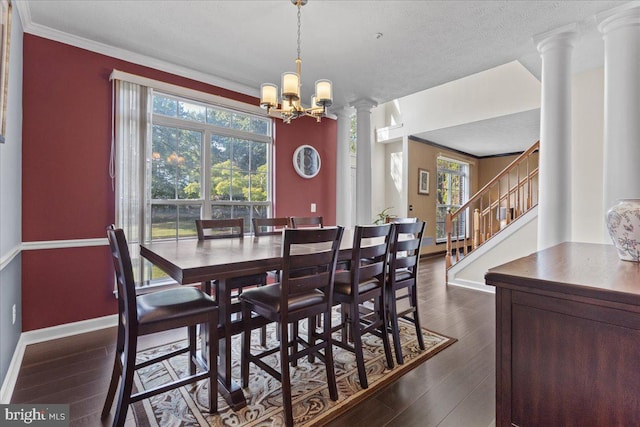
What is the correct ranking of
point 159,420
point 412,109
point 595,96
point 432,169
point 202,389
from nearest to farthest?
point 159,420, point 202,389, point 595,96, point 412,109, point 432,169

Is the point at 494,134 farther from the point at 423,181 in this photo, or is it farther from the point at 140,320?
the point at 140,320

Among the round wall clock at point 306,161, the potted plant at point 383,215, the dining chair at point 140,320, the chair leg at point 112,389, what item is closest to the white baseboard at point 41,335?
the chair leg at point 112,389

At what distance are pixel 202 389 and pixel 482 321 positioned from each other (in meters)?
2.51

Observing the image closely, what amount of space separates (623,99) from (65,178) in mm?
4620

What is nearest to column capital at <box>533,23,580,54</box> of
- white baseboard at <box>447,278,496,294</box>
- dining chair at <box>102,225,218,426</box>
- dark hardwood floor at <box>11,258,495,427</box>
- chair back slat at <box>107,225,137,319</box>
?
dark hardwood floor at <box>11,258,495,427</box>

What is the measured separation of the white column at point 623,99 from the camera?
2.37 meters

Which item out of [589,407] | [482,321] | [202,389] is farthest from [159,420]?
[482,321]

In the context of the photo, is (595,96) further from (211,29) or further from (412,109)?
(211,29)

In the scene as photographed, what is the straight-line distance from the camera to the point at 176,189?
131 inches

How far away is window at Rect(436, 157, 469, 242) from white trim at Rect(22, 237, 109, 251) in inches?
246

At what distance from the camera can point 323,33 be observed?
104 inches

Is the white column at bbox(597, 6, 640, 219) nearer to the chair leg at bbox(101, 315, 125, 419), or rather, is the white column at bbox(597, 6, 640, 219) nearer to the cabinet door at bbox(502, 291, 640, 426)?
the cabinet door at bbox(502, 291, 640, 426)

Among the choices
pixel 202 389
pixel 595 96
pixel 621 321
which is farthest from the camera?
pixel 595 96

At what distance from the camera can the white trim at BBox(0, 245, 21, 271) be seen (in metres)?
1.72
